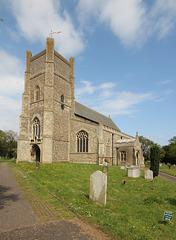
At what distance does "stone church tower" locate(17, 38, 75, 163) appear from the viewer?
79.2ft

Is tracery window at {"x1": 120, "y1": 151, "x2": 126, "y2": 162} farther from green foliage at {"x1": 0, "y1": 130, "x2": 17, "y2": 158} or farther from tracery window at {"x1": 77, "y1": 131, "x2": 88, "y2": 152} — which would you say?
green foliage at {"x1": 0, "y1": 130, "x2": 17, "y2": 158}

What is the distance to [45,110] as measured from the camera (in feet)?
79.5

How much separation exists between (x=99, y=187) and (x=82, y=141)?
70.5 ft

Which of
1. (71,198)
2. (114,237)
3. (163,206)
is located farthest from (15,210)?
(163,206)

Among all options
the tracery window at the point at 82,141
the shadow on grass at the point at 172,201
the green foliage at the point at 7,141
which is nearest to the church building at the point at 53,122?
the tracery window at the point at 82,141

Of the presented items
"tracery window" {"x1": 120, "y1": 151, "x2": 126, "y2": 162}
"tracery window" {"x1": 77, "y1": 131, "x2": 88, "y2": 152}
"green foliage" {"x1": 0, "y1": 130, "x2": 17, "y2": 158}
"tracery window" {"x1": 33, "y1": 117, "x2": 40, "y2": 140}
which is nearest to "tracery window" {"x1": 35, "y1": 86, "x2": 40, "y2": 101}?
"tracery window" {"x1": 33, "y1": 117, "x2": 40, "y2": 140}

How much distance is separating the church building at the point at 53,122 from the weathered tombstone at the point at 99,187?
1729 cm

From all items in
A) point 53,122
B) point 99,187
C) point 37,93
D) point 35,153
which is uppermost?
point 37,93

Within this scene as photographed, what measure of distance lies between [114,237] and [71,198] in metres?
3.20

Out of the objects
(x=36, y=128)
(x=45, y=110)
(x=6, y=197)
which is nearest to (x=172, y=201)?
(x=6, y=197)

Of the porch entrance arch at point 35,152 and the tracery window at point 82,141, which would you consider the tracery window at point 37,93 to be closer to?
the porch entrance arch at point 35,152

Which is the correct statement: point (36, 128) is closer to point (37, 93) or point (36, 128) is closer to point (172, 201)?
point (37, 93)

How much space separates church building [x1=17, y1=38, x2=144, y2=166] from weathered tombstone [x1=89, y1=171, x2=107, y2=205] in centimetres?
1729

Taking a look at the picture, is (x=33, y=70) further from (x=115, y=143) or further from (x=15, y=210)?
(x=15, y=210)
